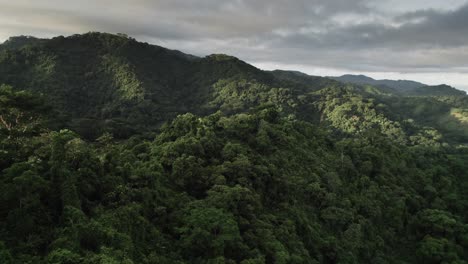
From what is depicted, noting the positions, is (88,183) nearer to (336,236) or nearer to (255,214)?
(255,214)

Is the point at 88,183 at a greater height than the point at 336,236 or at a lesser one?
greater

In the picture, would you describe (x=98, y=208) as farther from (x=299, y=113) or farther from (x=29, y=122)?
(x=299, y=113)


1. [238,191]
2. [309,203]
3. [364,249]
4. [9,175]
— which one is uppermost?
[9,175]

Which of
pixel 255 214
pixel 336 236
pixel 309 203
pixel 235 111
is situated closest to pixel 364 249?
pixel 336 236

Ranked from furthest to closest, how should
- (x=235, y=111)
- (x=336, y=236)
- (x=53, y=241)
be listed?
1. (x=235, y=111)
2. (x=336, y=236)
3. (x=53, y=241)

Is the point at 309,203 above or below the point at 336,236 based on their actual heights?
above

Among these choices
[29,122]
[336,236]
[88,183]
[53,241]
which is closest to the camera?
[53,241]

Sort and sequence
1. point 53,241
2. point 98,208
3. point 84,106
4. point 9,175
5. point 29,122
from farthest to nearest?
point 84,106
point 29,122
point 98,208
point 9,175
point 53,241

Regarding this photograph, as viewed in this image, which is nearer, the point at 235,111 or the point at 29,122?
the point at 29,122

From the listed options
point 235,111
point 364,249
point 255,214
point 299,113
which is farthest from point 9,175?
point 299,113
